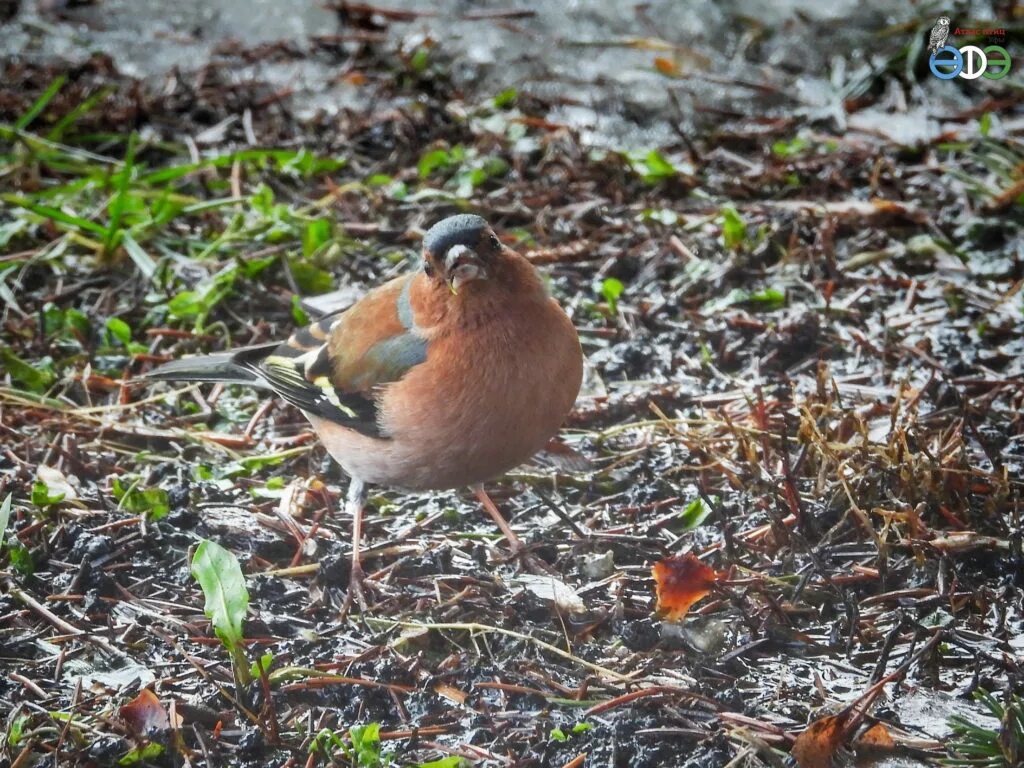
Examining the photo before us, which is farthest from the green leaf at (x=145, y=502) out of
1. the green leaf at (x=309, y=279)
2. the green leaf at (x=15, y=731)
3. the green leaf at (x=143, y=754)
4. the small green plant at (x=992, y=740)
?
the small green plant at (x=992, y=740)

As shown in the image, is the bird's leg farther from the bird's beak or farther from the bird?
the bird's beak

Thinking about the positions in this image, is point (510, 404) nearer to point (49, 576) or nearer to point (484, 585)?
point (484, 585)

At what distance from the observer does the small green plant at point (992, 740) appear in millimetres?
2648

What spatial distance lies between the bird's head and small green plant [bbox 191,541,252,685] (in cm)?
100

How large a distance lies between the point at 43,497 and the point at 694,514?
2087 millimetres

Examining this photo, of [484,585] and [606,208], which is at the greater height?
[606,208]

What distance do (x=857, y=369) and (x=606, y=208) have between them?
163 cm

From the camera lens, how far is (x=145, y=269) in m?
5.05

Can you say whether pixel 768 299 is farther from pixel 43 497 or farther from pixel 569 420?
pixel 43 497

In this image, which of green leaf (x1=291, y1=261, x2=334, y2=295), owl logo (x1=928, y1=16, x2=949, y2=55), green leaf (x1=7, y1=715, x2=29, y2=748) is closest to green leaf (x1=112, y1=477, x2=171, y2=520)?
green leaf (x1=7, y1=715, x2=29, y2=748)

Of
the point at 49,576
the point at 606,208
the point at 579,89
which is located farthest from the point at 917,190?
the point at 49,576

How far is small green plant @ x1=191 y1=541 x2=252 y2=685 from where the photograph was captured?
3.08 m

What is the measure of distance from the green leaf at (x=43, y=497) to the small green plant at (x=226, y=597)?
84 centimetres

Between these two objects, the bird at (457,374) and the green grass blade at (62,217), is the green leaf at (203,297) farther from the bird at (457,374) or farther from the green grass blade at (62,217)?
the bird at (457,374)
